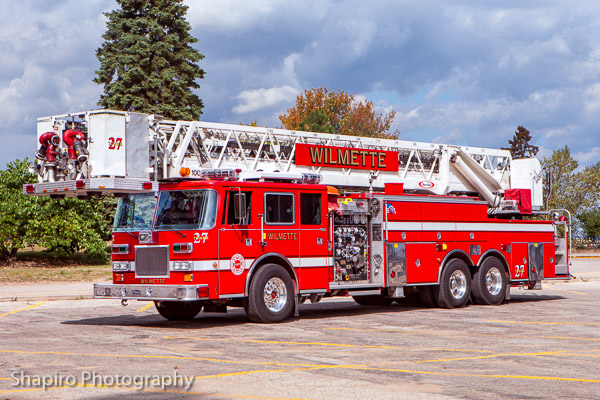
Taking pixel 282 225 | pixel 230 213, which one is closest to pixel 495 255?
pixel 282 225

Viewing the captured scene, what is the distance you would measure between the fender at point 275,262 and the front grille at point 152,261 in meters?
1.38

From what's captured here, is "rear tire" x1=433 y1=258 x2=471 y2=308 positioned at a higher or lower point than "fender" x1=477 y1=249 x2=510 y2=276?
lower

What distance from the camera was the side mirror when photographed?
12.9 meters

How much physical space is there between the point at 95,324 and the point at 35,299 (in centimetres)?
655

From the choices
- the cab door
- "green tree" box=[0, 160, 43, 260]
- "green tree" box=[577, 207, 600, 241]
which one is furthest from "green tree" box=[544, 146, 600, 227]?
the cab door

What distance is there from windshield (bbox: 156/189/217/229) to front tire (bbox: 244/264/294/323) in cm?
133

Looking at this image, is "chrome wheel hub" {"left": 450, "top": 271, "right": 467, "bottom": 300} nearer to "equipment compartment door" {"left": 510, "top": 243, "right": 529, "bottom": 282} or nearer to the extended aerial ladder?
"equipment compartment door" {"left": 510, "top": 243, "right": 529, "bottom": 282}

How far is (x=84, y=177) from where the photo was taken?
12914mm

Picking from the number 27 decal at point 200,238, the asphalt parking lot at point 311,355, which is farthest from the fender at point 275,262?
the number 27 decal at point 200,238

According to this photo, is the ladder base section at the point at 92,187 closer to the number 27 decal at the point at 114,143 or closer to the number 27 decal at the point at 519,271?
the number 27 decal at the point at 114,143

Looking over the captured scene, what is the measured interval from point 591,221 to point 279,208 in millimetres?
48894

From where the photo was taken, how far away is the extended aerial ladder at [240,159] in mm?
12797

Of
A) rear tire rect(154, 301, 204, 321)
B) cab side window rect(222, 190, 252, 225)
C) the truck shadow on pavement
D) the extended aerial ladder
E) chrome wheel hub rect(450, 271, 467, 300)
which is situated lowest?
the truck shadow on pavement

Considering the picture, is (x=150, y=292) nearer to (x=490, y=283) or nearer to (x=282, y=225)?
(x=282, y=225)
